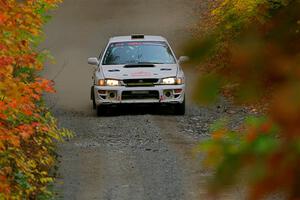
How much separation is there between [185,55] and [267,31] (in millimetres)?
215

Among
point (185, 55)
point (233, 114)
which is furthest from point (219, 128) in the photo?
point (233, 114)

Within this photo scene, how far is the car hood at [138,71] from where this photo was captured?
18.0m

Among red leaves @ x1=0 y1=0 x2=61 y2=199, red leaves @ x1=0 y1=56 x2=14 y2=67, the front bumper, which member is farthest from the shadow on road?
red leaves @ x1=0 y1=56 x2=14 y2=67

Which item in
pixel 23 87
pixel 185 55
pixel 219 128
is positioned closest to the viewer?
pixel 185 55

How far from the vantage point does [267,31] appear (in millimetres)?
1740

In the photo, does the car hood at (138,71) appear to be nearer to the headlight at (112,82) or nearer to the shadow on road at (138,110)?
the headlight at (112,82)

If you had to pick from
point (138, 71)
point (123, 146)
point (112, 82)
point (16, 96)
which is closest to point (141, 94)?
point (138, 71)

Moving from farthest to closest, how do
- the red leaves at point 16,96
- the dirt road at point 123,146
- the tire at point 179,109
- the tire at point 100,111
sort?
the tire at point 179,109, the tire at point 100,111, the dirt road at point 123,146, the red leaves at point 16,96

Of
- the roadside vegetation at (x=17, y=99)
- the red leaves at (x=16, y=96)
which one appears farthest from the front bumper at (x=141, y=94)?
the red leaves at (x=16, y=96)

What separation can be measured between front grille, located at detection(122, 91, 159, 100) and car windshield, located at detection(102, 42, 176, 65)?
0.88 meters

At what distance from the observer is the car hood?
17953mm

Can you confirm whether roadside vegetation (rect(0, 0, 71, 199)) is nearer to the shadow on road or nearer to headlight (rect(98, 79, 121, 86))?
headlight (rect(98, 79, 121, 86))

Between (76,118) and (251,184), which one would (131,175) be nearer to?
(76,118)

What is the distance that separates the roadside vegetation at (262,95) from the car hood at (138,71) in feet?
52.7
